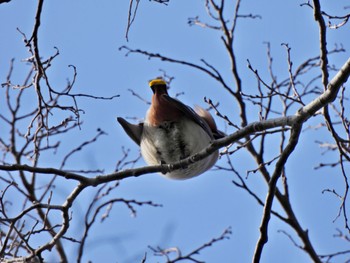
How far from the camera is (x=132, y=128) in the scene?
5699 mm

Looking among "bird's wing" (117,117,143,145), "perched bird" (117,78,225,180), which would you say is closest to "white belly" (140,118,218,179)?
"perched bird" (117,78,225,180)

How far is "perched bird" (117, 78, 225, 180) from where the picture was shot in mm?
5434

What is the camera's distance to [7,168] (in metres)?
3.91

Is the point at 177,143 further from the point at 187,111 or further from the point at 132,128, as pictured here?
the point at 132,128

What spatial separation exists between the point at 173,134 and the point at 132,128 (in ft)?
1.39

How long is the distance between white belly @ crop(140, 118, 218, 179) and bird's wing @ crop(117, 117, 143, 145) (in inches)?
6.9

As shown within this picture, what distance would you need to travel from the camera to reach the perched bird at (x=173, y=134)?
5.43m

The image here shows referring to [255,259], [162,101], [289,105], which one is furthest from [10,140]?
[255,259]

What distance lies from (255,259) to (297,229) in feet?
5.87

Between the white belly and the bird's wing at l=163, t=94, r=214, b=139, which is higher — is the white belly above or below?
below

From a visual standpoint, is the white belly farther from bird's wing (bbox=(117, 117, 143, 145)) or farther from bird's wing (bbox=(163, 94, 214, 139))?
bird's wing (bbox=(117, 117, 143, 145))

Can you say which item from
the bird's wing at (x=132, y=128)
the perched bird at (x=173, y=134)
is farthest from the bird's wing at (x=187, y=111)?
the bird's wing at (x=132, y=128)

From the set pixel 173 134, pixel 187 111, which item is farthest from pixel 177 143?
pixel 187 111

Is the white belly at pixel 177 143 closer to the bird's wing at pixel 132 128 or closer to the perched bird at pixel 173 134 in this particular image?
Answer: the perched bird at pixel 173 134
